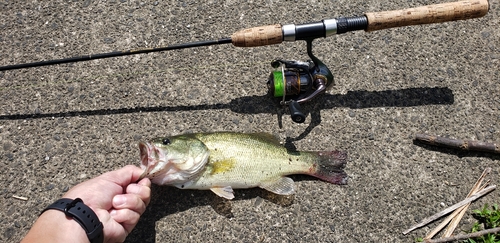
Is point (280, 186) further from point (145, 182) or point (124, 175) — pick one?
point (124, 175)

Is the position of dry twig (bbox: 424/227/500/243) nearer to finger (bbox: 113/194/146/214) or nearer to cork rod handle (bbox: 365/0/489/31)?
cork rod handle (bbox: 365/0/489/31)

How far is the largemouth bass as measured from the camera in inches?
112

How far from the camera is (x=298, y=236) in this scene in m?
3.12

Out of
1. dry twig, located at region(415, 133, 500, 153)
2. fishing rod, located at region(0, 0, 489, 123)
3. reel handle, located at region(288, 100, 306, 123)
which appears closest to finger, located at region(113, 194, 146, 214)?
fishing rod, located at region(0, 0, 489, 123)

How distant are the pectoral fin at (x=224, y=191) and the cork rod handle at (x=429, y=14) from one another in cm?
169

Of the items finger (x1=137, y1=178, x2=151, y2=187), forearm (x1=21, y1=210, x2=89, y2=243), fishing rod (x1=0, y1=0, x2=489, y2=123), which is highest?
fishing rod (x1=0, y1=0, x2=489, y2=123)

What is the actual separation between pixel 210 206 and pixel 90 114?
1.39 m

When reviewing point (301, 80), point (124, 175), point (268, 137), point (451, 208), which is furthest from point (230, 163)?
point (451, 208)

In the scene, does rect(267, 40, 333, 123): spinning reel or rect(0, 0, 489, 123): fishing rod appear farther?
rect(267, 40, 333, 123): spinning reel

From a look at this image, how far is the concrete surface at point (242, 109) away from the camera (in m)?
3.18

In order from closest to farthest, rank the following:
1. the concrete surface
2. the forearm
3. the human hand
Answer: the forearm < the human hand < the concrete surface

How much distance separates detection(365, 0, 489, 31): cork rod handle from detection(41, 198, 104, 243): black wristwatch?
246 cm

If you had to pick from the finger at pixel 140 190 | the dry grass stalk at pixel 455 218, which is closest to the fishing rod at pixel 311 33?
the finger at pixel 140 190

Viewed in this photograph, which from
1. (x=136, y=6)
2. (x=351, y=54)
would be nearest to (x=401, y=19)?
(x=351, y=54)
